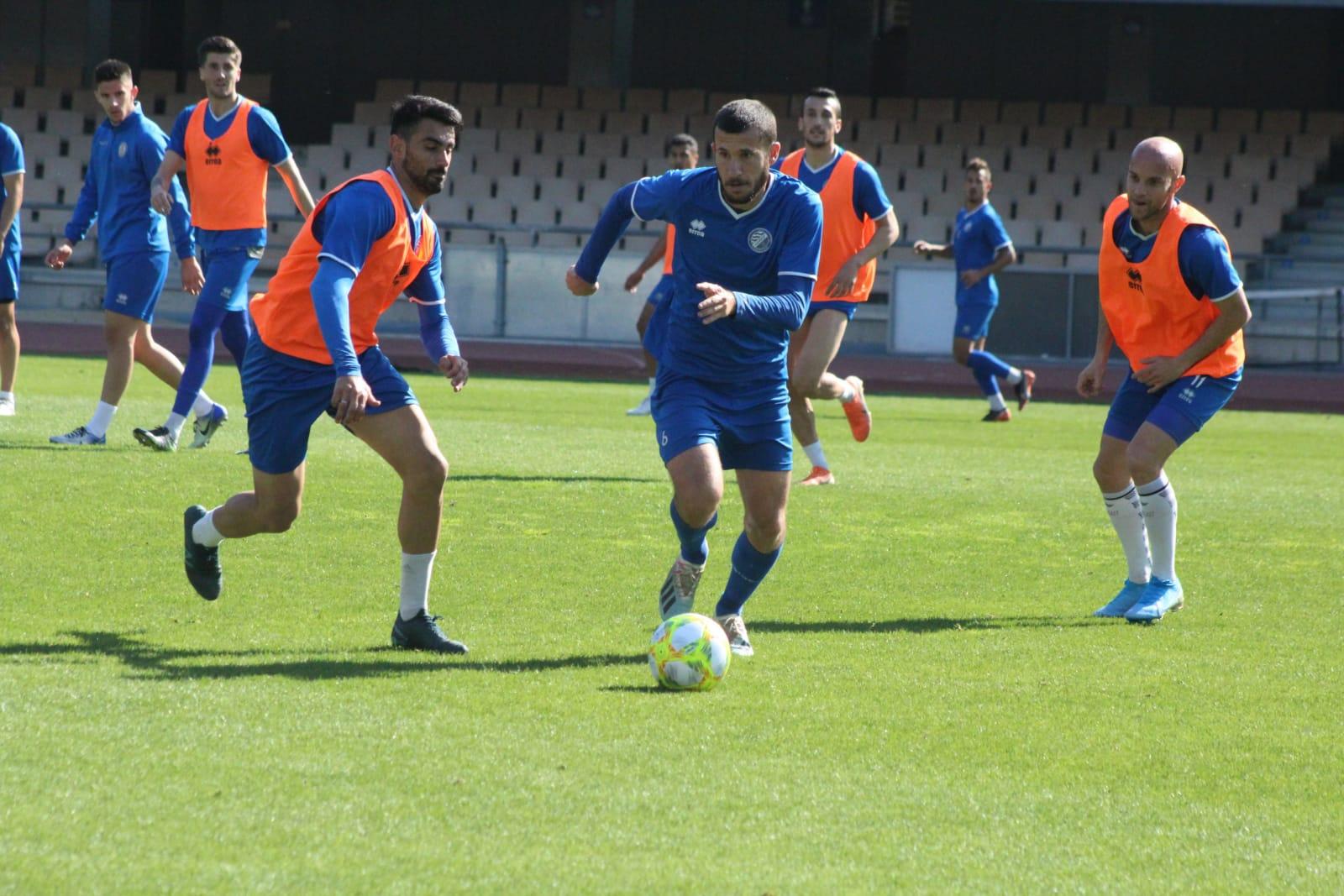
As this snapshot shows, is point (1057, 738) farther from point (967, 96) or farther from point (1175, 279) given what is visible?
point (967, 96)

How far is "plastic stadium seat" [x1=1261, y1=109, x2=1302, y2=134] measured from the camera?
2961 centimetres

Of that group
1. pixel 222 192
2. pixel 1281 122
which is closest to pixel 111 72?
pixel 222 192

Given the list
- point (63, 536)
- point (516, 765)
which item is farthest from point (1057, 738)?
point (63, 536)

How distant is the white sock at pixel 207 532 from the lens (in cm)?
611

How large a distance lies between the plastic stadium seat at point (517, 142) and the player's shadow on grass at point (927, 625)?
23.1 meters

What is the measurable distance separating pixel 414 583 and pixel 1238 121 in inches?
1063

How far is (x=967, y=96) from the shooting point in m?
31.3

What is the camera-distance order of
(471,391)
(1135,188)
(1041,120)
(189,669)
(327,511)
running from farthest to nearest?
(1041,120) → (471,391) → (327,511) → (1135,188) → (189,669)

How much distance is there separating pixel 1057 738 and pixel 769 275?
1873mm

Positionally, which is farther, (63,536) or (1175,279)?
(63,536)

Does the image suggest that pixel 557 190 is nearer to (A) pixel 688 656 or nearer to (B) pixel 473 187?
(B) pixel 473 187

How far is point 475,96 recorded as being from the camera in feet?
100

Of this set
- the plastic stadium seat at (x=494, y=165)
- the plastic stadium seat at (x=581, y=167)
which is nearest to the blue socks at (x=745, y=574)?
the plastic stadium seat at (x=581, y=167)

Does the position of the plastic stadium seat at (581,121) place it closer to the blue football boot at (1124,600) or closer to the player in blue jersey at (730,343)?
the blue football boot at (1124,600)
